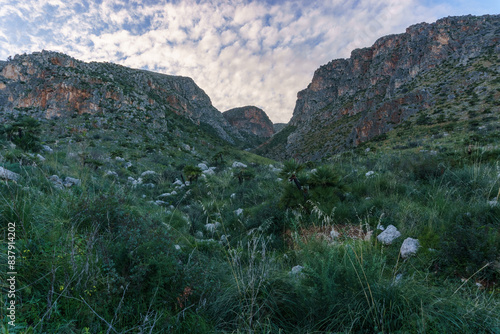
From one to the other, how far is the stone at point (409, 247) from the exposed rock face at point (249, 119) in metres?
176

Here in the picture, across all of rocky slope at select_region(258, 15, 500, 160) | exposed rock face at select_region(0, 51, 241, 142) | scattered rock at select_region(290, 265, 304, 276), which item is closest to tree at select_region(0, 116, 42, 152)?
scattered rock at select_region(290, 265, 304, 276)

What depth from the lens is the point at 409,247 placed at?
2434 mm

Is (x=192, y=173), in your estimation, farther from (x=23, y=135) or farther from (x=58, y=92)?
(x=58, y=92)

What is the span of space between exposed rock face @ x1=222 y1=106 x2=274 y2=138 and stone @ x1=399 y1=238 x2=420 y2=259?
579 feet

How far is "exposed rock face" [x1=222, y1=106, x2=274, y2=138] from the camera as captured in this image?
179 meters

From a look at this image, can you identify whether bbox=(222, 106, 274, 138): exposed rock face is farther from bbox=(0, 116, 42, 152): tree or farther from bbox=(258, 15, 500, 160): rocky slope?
bbox=(0, 116, 42, 152): tree

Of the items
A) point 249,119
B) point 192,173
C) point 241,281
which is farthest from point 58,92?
point 249,119

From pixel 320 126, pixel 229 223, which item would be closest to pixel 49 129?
pixel 229 223

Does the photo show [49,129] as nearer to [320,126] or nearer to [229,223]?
[229,223]

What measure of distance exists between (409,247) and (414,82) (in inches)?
2121

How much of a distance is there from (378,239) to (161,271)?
264 cm

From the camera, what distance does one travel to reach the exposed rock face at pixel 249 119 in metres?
179

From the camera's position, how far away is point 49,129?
60.8 feet

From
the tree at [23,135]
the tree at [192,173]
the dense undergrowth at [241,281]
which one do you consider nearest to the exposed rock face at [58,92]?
the tree at [23,135]
